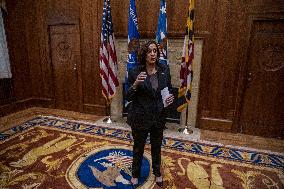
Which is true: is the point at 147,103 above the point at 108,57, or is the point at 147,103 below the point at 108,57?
below

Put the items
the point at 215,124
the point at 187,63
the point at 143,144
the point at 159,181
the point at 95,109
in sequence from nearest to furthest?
1. the point at 143,144
2. the point at 159,181
3. the point at 187,63
4. the point at 215,124
5. the point at 95,109

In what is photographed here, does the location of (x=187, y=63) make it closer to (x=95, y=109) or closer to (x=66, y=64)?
(x=95, y=109)

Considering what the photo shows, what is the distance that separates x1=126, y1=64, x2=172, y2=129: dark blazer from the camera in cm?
229

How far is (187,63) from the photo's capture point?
13.4 ft

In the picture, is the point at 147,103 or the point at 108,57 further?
the point at 108,57

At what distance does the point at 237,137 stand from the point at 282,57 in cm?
176

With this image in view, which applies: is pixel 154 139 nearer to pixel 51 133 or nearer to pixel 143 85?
pixel 143 85

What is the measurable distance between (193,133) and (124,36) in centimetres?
262

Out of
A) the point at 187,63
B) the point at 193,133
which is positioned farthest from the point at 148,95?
the point at 193,133

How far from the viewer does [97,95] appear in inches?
213

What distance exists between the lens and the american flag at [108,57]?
4.47 metres

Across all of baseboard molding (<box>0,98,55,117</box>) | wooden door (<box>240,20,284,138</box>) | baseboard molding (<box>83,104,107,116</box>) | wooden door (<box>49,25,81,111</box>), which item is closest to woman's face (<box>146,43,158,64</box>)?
wooden door (<box>240,20,284,138</box>)

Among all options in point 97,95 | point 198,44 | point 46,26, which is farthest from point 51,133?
point 198,44

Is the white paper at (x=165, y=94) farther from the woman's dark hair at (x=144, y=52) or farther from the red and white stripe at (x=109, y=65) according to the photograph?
the red and white stripe at (x=109, y=65)
